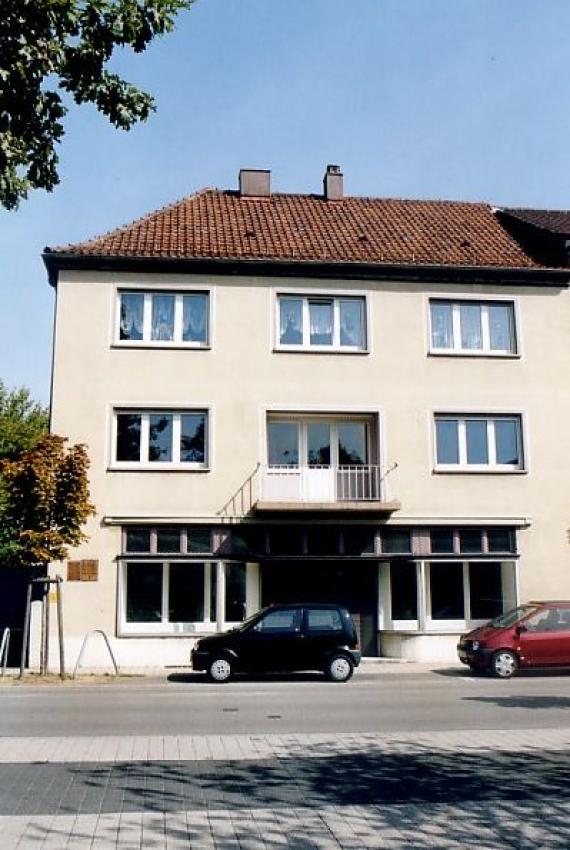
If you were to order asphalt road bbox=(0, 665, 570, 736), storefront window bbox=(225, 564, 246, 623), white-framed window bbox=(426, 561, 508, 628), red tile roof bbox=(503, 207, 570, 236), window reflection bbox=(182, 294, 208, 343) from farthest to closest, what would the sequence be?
red tile roof bbox=(503, 207, 570, 236), window reflection bbox=(182, 294, 208, 343), white-framed window bbox=(426, 561, 508, 628), storefront window bbox=(225, 564, 246, 623), asphalt road bbox=(0, 665, 570, 736)

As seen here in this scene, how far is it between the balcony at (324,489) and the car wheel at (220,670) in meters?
4.98

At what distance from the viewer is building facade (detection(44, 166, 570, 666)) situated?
22594 millimetres

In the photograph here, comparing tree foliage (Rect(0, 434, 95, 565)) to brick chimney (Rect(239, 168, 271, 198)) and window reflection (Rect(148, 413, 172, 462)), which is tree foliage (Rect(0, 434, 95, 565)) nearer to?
window reflection (Rect(148, 413, 172, 462))

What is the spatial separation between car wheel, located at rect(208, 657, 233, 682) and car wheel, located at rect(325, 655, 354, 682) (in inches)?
75.2

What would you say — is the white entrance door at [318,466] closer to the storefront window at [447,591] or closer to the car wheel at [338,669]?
the storefront window at [447,591]

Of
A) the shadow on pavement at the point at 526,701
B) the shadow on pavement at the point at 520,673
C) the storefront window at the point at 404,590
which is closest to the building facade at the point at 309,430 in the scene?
the storefront window at the point at 404,590

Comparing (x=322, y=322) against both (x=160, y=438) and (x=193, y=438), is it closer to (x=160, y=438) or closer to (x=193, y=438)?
(x=193, y=438)

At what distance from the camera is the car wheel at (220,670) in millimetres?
18000

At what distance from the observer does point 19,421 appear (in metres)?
40.7

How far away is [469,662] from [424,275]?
406 inches

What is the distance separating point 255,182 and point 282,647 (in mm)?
15907

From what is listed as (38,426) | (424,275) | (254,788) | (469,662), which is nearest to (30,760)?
(254,788)

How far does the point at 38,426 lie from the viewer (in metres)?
40.9

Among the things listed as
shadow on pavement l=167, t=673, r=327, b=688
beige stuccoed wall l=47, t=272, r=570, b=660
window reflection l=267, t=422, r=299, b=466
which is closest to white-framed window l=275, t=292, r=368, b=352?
beige stuccoed wall l=47, t=272, r=570, b=660
